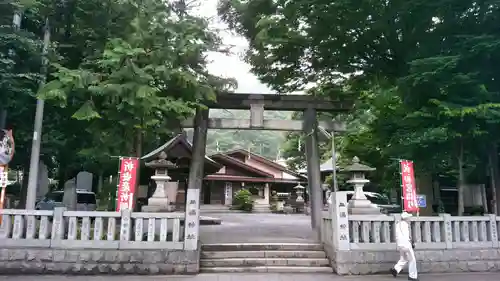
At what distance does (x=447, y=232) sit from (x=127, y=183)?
8.05 m

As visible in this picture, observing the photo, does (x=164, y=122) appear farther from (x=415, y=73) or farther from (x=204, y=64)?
(x=415, y=73)

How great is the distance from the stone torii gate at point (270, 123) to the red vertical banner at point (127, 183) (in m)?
3.73

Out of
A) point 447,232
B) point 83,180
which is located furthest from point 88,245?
point 83,180

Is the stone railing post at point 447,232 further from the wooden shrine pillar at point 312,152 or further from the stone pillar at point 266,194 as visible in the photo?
the stone pillar at point 266,194

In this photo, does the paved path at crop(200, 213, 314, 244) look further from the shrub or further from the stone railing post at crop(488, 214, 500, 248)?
the shrub

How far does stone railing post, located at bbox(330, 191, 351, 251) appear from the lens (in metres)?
8.45

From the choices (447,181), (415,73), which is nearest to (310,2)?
(415,73)

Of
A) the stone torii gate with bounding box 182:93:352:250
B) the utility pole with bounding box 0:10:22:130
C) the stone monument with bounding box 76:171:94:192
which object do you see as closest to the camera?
the utility pole with bounding box 0:10:22:130

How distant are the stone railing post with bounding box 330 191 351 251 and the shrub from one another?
22.0m

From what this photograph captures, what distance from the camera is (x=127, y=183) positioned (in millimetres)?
8938

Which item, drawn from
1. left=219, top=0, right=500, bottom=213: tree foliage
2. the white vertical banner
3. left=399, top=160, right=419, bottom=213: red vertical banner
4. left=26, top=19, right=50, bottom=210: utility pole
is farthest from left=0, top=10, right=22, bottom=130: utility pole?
left=399, top=160, right=419, bottom=213: red vertical banner

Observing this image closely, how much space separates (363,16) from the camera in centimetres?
1043

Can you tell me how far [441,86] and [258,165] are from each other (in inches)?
1086

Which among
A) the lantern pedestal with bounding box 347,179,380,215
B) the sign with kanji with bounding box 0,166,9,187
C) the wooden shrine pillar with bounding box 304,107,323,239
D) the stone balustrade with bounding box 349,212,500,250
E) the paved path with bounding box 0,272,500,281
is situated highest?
the wooden shrine pillar with bounding box 304,107,323,239
